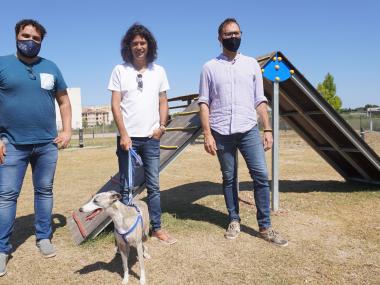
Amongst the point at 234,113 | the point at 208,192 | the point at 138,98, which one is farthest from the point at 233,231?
the point at 208,192

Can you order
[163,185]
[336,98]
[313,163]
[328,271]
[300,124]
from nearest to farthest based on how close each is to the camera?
1. [328,271]
2. [300,124]
3. [163,185]
4. [313,163]
5. [336,98]

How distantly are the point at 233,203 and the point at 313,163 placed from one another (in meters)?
7.47

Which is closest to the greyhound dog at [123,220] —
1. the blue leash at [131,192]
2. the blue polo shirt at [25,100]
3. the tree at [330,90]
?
the blue leash at [131,192]

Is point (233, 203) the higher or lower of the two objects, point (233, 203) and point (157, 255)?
the higher

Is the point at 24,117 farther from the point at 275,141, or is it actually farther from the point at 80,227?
the point at 275,141

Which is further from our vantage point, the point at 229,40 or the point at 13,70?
the point at 229,40

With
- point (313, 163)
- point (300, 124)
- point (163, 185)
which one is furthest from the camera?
point (313, 163)

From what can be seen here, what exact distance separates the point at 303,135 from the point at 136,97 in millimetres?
4310

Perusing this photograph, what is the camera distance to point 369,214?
5223 mm

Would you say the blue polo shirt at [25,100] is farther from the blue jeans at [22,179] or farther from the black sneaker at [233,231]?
the black sneaker at [233,231]

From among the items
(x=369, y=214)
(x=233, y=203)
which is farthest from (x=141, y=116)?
(x=369, y=214)

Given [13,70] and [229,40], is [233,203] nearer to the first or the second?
[229,40]

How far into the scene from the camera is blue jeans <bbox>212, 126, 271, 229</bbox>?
4.02 meters

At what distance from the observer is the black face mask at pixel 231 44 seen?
392 centimetres
